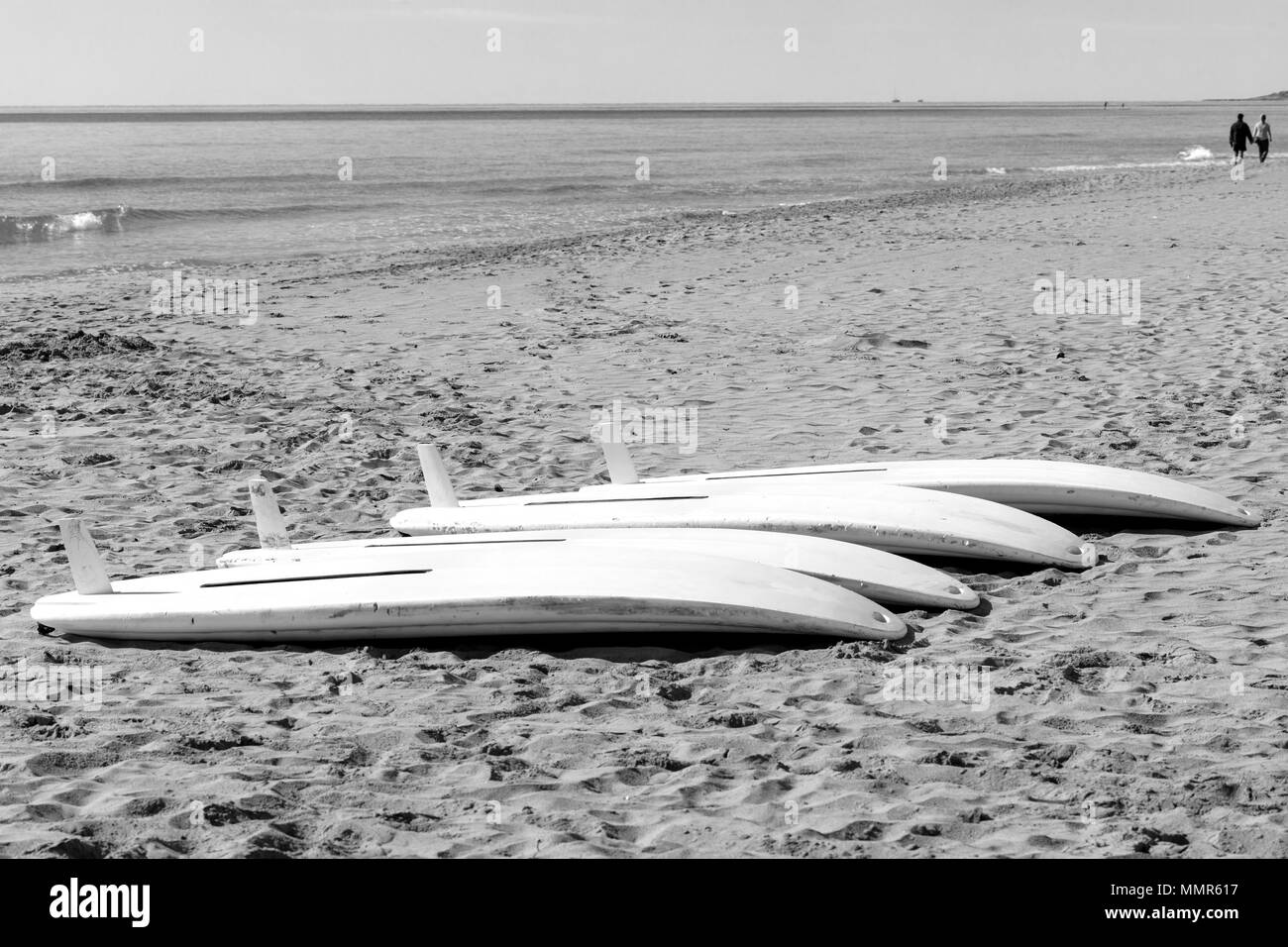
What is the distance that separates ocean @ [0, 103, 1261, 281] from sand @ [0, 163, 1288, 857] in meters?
6.61

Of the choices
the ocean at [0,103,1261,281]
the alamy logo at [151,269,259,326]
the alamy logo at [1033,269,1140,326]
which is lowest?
the alamy logo at [1033,269,1140,326]

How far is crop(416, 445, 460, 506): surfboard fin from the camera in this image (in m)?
6.27

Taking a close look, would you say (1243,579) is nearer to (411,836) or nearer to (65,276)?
(411,836)

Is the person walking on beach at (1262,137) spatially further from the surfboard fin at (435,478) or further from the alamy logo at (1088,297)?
the surfboard fin at (435,478)

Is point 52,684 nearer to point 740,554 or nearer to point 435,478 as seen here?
point 435,478

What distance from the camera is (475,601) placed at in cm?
473

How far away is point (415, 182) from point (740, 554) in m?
27.0

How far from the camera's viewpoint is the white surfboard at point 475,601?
186 inches

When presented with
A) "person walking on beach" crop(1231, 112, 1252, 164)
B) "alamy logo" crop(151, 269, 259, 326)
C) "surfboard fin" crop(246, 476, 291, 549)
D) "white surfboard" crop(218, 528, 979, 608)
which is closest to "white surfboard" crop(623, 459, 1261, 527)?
"white surfboard" crop(218, 528, 979, 608)

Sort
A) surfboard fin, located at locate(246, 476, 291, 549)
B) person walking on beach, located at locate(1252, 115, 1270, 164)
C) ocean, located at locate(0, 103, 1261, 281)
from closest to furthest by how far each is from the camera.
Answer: surfboard fin, located at locate(246, 476, 291, 549), ocean, located at locate(0, 103, 1261, 281), person walking on beach, located at locate(1252, 115, 1270, 164)

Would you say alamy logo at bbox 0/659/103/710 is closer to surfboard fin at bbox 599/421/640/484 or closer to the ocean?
surfboard fin at bbox 599/421/640/484

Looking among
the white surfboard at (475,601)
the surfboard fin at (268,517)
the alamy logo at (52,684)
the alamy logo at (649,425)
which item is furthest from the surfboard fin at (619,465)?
the alamy logo at (52,684)
